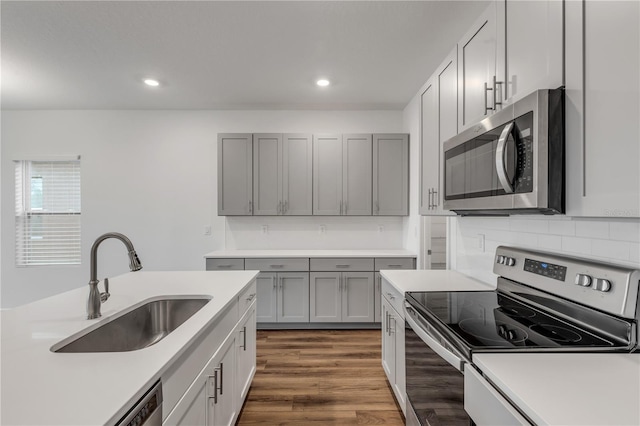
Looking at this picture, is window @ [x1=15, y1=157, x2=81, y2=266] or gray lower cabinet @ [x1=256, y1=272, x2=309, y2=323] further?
window @ [x1=15, y1=157, x2=81, y2=266]

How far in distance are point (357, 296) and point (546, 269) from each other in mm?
2352

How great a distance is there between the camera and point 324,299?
3.58 metres

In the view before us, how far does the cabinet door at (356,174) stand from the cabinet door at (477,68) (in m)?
2.05

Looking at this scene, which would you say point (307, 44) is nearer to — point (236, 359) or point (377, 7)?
point (377, 7)

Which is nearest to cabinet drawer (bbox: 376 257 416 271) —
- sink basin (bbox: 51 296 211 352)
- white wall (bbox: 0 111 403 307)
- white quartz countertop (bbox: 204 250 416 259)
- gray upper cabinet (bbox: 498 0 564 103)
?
white quartz countertop (bbox: 204 250 416 259)

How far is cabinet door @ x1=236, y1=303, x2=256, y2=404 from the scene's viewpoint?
75.9 inches

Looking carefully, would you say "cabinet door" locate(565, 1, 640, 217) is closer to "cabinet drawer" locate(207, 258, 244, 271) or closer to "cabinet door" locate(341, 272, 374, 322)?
"cabinet door" locate(341, 272, 374, 322)

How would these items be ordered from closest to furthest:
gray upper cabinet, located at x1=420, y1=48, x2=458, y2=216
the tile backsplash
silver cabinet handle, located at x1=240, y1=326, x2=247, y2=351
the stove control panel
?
the tile backsplash → the stove control panel → gray upper cabinet, located at x1=420, y1=48, x2=458, y2=216 → silver cabinet handle, located at x1=240, y1=326, x2=247, y2=351

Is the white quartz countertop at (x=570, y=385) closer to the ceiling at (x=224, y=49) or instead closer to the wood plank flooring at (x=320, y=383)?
the wood plank flooring at (x=320, y=383)

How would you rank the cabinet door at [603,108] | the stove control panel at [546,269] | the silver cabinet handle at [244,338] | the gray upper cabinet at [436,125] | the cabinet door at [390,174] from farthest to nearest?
1. the cabinet door at [390,174]
2. the silver cabinet handle at [244,338]
3. the gray upper cabinet at [436,125]
4. the stove control panel at [546,269]
5. the cabinet door at [603,108]

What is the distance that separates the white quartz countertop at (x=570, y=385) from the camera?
692 mm

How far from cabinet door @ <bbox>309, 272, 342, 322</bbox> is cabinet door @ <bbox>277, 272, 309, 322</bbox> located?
2.4 inches

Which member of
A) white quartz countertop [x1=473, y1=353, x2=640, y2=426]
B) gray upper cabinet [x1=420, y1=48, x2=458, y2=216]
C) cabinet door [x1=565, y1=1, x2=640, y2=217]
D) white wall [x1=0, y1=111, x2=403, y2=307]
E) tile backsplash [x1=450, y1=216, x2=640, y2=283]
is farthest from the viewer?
white wall [x1=0, y1=111, x2=403, y2=307]

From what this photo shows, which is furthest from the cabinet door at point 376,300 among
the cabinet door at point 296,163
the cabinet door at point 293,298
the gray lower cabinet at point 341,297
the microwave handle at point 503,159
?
the microwave handle at point 503,159
